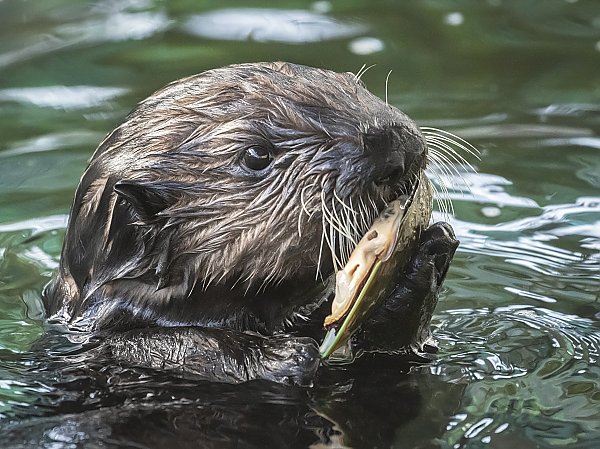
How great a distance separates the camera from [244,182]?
4051 mm

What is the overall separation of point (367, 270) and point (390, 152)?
39 cm

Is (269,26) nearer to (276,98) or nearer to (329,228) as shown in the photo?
(276,98)

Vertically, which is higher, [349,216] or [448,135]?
[349,216]

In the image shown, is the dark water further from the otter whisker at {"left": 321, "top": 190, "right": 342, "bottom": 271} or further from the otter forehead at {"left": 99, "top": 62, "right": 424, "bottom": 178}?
the otter forehead at {"left": 99, "top": 62, "right": 424, "bottom": 178}

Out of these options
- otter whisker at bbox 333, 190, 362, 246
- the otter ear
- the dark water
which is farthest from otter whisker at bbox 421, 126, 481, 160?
the otter ear

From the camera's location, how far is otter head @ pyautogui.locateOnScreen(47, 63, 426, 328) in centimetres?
390

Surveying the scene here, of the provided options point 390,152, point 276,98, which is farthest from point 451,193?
point 390,152

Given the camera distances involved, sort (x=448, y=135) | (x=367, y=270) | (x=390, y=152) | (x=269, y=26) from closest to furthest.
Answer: (x=390, y=152) < (x=367, y=270) < (x=448, y=135) < (x=269, y=26)

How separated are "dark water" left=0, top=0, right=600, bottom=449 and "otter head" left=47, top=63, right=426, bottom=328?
1.25ft

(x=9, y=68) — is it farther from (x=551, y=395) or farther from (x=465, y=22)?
(x=551, y=395)

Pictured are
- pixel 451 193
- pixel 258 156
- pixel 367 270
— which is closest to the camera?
pixel 367 270

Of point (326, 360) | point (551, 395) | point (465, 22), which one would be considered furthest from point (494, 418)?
point (465, 22)

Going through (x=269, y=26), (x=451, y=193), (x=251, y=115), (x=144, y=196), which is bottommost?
(x=451, y=193)

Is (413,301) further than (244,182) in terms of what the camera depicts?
Yes
